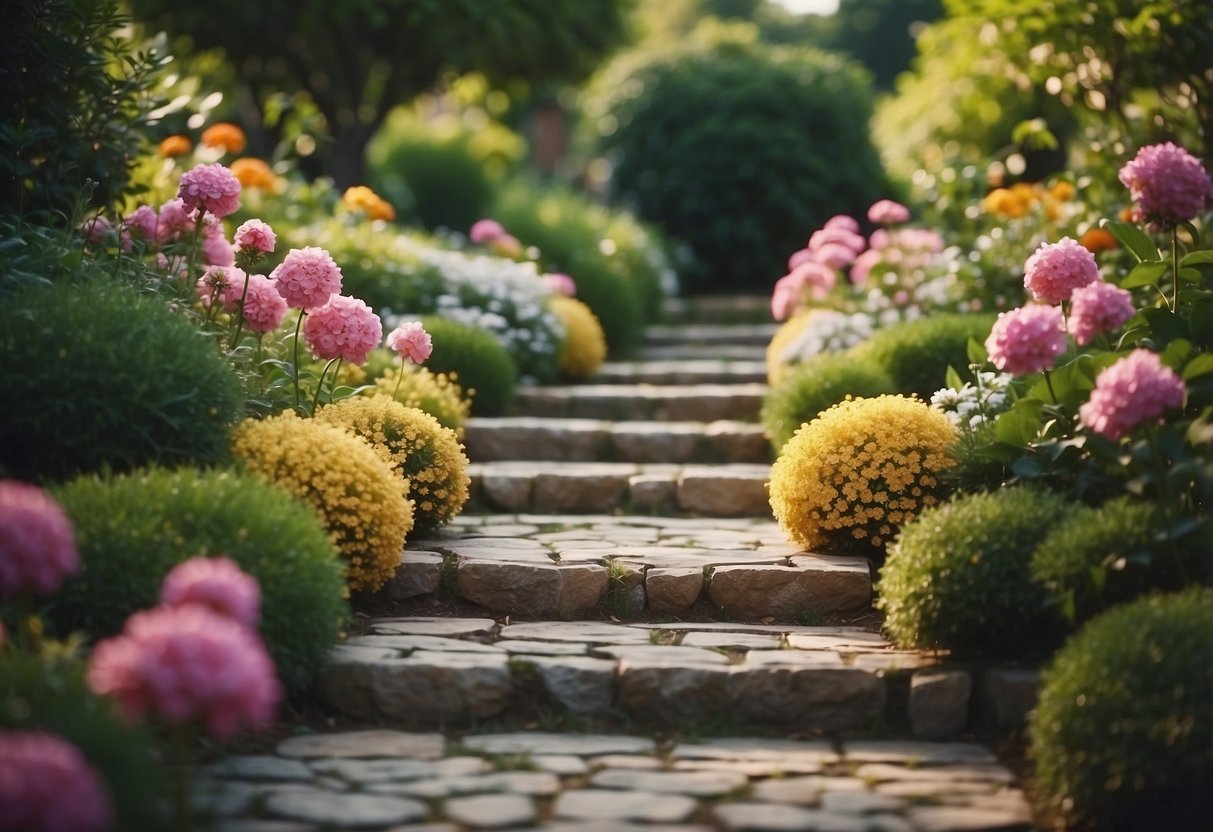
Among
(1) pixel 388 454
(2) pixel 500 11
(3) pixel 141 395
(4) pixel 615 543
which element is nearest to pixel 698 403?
(4) pixel 615 543

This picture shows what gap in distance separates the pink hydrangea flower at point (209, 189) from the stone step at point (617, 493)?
178 centimetres

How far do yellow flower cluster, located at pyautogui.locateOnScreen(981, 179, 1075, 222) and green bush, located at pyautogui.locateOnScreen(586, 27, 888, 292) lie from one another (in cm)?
419

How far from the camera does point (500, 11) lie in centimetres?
1130

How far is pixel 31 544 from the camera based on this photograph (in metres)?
3.26

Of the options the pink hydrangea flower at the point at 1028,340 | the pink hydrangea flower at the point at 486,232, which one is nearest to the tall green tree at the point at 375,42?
the pink hydrangea flower at the point at 486,232

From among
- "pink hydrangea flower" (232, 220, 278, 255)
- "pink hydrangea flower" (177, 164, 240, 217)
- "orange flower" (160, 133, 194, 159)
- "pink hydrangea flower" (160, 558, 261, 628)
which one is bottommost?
"pink hydrangea flower" (160, 558, 261, 628)

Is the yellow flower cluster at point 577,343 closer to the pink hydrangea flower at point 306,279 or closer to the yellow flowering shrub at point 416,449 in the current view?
the yellow flowering shrub at point 416,449

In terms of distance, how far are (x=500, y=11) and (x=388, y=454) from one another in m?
7.06

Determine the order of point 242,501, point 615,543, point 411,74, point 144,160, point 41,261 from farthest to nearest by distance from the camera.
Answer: point 411,74 → point 144,160 → point 615,543 → point 41,261 → point 242,501

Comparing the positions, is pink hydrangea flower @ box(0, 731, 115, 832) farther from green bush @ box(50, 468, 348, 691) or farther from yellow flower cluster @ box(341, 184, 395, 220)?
yellow flower cluster @ box(341, 184, 395, 220)

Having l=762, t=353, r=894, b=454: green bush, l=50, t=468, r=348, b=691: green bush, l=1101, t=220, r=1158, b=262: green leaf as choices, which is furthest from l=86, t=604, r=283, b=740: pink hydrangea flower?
l=762, t=353, r=894, b=454: green bush

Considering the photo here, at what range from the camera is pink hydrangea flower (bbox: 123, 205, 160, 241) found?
566 centimetres

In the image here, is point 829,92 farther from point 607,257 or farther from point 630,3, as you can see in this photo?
point 607,257

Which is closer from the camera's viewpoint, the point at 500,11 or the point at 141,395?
the point at 141,395
